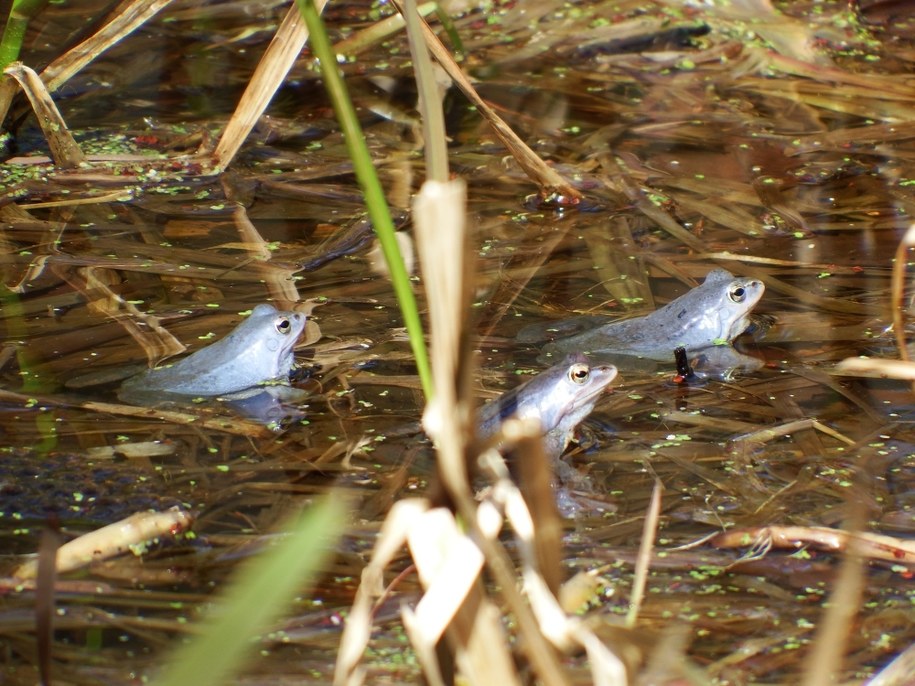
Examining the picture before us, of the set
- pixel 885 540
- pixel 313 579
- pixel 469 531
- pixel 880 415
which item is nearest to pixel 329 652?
pixel 313 579

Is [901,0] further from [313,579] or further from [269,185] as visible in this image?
[313,579]

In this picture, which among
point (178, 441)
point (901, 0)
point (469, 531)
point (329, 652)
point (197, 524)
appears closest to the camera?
point (469, 531)

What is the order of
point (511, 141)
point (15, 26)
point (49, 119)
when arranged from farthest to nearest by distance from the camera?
point (49, 119)
point (511, 141)
point (15, 26)

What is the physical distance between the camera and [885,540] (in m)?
2.98

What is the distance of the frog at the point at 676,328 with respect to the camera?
4504mm

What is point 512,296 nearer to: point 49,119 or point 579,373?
point 579,373

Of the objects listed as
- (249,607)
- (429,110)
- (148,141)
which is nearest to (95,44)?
(148,141)

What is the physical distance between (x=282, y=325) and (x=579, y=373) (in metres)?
1.22

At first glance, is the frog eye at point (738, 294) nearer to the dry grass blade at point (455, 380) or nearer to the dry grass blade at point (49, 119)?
the dry grass blade at point (455, 380)

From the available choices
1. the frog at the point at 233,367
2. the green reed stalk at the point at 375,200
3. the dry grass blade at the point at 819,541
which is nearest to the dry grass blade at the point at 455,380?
the green reed stalk at the point at 375,200

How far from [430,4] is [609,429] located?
3.68 m

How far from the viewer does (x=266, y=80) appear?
5.30 m

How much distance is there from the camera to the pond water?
2.92m

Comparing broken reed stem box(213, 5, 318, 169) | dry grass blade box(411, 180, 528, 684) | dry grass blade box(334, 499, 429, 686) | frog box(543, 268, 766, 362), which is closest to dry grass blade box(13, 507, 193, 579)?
dry grass blade box(334, 499, 429, 686)
